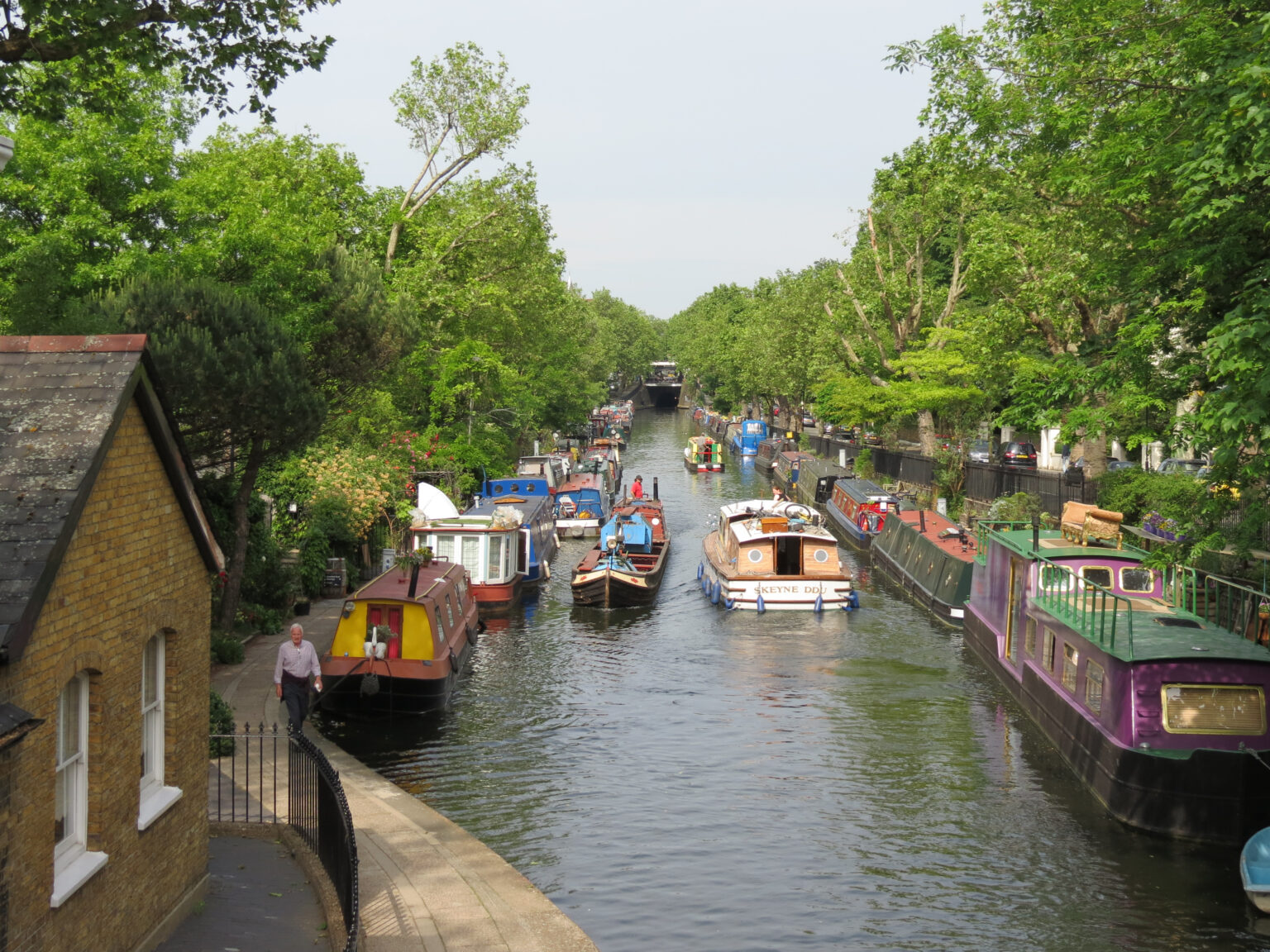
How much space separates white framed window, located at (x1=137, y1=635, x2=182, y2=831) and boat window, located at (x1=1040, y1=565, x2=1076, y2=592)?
16.4 m

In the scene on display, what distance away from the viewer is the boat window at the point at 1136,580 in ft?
73.2

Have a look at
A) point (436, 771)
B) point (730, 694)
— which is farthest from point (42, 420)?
point (730, 694)

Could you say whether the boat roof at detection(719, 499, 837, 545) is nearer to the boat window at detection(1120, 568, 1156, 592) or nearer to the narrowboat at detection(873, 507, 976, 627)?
the narrowboat at detection(873, 507, 976, 627)

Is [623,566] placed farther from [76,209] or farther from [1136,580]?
[76,209]

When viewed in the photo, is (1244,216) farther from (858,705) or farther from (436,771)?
(436,771)

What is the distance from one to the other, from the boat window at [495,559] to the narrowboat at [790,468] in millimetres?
36553

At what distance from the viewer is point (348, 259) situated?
96.5 feet

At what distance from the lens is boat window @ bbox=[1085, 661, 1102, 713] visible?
1914 cm

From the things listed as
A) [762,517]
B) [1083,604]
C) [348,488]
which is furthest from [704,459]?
[1083,604]

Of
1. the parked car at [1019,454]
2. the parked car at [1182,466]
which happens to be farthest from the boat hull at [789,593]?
the parked car at [1019,454]

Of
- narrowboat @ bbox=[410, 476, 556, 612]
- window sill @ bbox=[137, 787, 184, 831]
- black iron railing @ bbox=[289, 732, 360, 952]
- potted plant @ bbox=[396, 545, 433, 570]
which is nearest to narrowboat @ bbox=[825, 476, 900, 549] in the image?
narrowboat @ bbox=[410, 476, 556, 612]

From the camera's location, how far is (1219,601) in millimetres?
21312

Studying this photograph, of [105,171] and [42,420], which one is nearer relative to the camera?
[42,420]

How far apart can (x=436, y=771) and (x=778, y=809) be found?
5769mm
